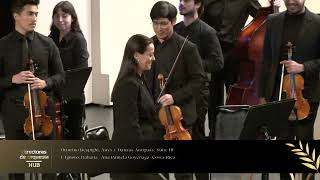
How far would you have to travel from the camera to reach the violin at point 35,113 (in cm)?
329

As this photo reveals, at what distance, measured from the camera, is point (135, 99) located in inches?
132

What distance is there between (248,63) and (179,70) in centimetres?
37

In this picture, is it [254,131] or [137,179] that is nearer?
[254,131]

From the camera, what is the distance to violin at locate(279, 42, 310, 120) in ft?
10.7

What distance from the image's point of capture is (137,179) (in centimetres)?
349

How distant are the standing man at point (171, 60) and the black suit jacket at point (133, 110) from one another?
58 millimetres

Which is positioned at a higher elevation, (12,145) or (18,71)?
(18,71)

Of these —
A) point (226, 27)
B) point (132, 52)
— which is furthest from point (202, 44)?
point (132, 52)

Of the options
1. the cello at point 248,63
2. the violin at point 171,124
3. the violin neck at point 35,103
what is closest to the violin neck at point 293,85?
the cello at point 248,63

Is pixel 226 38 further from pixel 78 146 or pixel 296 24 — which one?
pixel 78 146

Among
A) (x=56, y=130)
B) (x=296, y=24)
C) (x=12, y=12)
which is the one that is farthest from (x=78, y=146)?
(x=296, y=24)

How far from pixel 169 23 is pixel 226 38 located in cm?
31

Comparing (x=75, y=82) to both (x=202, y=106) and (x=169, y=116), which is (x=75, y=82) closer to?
(x=169, y=116)

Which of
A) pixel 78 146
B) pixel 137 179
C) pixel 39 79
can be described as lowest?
pixel 137 179
